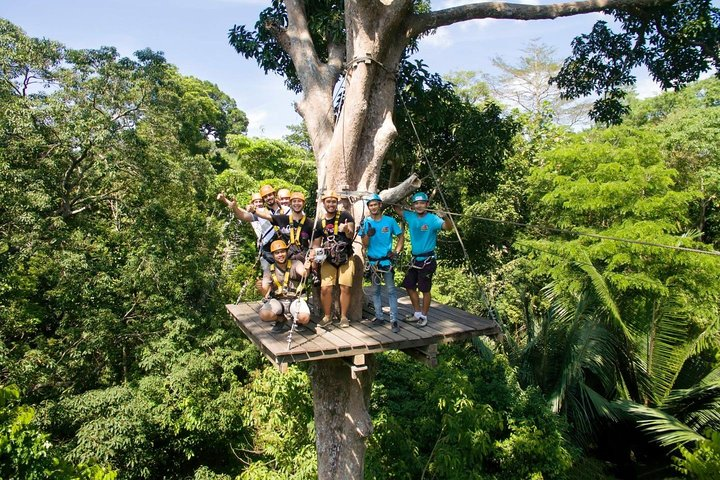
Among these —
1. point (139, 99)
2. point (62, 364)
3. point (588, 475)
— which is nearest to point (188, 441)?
point (62, 364)

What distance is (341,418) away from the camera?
5.41 metres

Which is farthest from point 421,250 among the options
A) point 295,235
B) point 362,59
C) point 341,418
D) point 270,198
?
point 362,59

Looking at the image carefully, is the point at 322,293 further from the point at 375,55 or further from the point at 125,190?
the point at 125,190

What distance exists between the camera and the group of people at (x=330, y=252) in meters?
4.86

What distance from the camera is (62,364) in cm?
1085

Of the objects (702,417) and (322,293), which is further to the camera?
(702,417)

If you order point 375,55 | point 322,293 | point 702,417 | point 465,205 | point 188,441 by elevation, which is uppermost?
point 375,55

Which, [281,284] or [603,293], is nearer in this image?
[281,284]

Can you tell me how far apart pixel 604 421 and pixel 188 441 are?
9937 millimetres

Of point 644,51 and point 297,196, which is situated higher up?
point 644,51

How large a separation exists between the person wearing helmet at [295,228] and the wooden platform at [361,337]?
2.61ft

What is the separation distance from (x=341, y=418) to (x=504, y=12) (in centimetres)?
543

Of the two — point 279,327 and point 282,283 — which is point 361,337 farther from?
point 282,283

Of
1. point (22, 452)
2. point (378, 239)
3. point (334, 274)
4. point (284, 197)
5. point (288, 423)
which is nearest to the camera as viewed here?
point (22, 452)
